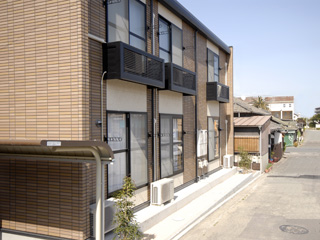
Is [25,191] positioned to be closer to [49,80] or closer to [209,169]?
[49,80]

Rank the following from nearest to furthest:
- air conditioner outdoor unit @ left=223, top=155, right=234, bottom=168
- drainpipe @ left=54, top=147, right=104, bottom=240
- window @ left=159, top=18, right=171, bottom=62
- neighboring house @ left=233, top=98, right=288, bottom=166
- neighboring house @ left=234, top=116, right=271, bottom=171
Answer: drainpipe @ left=54, top=147, right=104, bottom=240
window @ left=159, top=18, right=171, bottom=62
air conditioner outdoor unit @ left=223, top=155, right=234, bottom=168
neighboring house @ left=234, top=116, right=271, bottom=171
neighboring house @ left=233, top=98, right=288, bottom=166

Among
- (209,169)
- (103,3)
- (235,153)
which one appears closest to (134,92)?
(103,3)

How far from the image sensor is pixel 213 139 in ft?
59.9

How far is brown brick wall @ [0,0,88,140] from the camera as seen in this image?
739 cm

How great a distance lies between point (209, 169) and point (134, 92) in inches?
350

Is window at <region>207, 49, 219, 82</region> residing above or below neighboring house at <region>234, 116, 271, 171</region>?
above

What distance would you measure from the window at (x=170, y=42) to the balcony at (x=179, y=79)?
754mm

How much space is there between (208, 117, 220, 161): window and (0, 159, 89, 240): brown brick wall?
1099cm

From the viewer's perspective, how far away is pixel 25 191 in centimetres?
805

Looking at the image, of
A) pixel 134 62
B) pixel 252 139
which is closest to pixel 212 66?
pixel 252 139

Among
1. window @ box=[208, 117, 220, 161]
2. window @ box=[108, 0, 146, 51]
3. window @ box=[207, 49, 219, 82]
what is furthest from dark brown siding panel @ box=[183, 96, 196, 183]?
window @ box=[108, 0, 146, 51]

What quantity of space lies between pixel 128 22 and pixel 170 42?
3.43 m

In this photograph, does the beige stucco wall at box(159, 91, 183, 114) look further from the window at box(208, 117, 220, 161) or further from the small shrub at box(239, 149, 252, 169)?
the small shrub at box(239, 149, 252, 169)

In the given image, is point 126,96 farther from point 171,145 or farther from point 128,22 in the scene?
point 171,145
